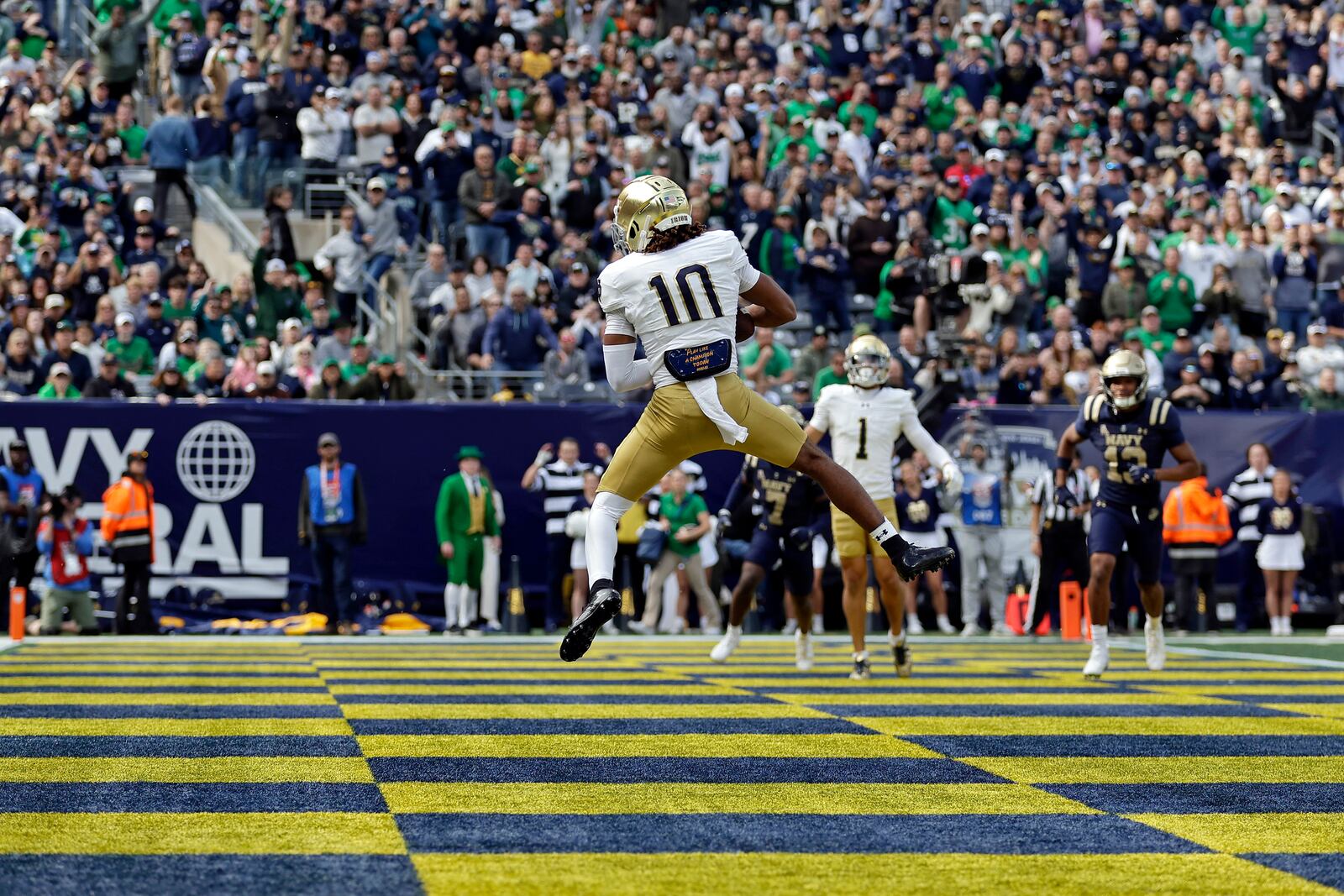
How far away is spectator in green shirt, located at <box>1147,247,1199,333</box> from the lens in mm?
20906

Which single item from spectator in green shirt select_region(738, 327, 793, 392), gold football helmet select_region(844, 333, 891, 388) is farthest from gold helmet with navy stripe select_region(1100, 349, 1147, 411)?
spectator in green shirt select_region(738, 327, 793, 392)

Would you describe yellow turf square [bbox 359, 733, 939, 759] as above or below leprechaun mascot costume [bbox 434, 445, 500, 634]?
below

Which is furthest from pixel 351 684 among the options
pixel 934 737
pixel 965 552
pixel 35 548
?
pixel 965 552

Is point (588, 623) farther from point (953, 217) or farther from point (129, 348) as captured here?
point (953, 217)

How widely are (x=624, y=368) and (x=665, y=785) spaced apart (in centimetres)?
209

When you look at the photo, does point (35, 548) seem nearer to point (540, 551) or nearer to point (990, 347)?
point (540, 551)

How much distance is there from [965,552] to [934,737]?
10671 millimetres

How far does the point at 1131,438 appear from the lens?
1155 cm

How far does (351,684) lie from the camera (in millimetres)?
10586

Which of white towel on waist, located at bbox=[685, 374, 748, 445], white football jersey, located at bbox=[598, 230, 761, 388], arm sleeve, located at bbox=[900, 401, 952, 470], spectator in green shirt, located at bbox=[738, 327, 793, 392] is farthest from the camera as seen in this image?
spectator in green shirt, located at bbox=[738, 327, 793, 392]

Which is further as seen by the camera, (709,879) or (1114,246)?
(1114,246)

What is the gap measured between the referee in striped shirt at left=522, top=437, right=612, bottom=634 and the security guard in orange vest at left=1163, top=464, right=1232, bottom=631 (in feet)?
18.5

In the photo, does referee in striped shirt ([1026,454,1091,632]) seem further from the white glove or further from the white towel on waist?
the white towel on waist

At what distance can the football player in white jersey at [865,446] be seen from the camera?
11.3 metres
